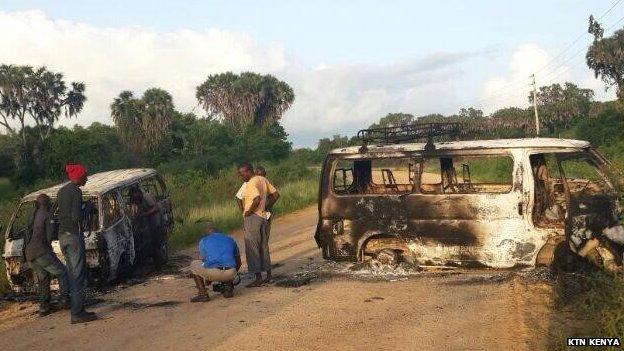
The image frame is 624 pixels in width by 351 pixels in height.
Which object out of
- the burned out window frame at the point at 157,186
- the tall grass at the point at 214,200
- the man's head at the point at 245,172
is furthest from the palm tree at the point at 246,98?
the man's head at the point at 245,172

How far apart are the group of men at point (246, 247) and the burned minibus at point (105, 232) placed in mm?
1715

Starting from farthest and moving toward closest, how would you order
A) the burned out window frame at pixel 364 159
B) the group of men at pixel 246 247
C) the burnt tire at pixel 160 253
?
the burnt tire at pixel 160 253
the burned out window frame at pixel 364 159
the group of men at pixel 246 247

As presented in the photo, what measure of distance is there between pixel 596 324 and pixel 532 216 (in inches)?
103

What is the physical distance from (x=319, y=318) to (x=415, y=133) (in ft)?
12.1

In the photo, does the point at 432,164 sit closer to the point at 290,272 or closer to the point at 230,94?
the point at 290,272

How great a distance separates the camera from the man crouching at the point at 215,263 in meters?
8.20

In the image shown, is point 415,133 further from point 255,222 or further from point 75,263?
point 75,263

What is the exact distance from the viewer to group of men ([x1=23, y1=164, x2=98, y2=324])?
776 cm

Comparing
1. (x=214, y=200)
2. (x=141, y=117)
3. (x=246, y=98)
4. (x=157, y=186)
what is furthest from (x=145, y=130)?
(x=157, y=186)

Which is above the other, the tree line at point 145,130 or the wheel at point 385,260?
the tree line at point 145,130

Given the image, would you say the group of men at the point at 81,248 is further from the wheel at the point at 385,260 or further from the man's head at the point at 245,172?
the wheel at the point at 385,260

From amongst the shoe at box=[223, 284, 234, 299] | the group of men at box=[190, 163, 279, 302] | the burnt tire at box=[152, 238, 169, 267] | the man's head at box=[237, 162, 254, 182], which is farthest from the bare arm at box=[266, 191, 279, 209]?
the burnt tire at box=[152, 238, 169, 267]

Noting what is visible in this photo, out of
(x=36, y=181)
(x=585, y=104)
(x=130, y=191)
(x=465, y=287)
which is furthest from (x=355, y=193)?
(x=585, y=104)

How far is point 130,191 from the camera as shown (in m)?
11.2
